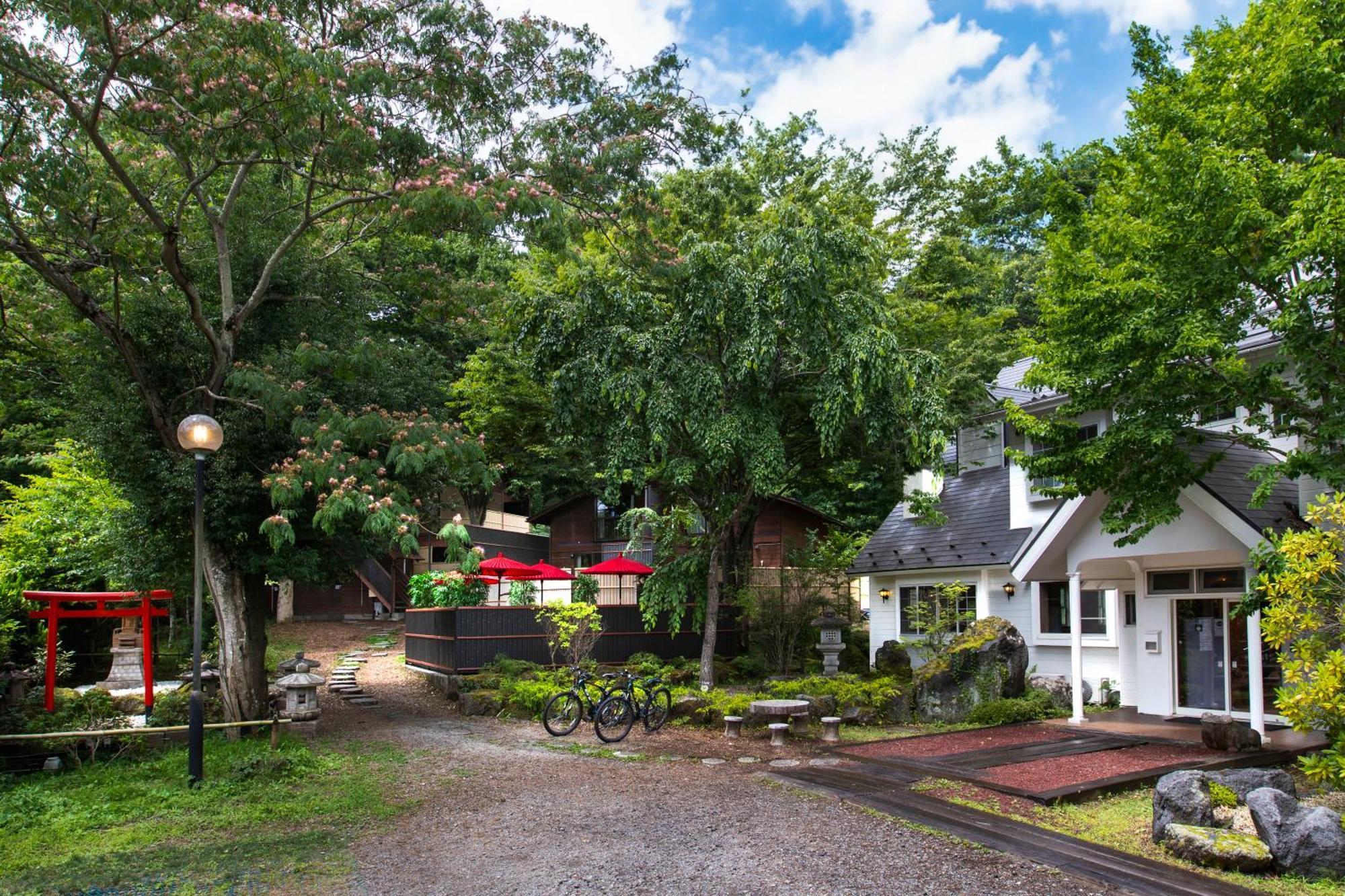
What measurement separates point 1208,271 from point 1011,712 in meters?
7.56

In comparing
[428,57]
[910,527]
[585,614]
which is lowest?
[585,614]

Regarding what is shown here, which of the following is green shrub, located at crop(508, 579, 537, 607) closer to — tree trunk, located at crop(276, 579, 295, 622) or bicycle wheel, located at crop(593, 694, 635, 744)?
bicycle wheel, located at crop(593, 694, 635, 744)

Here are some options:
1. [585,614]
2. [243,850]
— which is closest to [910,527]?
[585,614]

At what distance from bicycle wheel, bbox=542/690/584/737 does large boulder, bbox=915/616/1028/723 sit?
18.6 ft

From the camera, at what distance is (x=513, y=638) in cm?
1911

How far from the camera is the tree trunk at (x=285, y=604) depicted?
30938 mm

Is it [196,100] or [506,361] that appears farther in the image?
[506,361]

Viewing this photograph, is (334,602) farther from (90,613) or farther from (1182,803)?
(1182,803)

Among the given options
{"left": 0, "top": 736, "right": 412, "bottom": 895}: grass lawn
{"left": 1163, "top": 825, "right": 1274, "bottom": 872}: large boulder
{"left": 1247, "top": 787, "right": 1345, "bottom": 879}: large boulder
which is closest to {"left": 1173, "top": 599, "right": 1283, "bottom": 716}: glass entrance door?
{"left": 1247, "top": 787, "right": 1345, "bottom": 879}: large boulder

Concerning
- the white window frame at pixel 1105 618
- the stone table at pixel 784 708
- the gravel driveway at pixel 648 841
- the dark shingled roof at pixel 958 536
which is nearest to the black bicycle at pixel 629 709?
the gravel driveway at pixel 648 841

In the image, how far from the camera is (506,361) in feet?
82.6

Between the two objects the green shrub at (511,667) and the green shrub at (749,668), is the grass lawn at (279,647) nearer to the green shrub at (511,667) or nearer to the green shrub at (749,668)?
the green shrub at (511,667)

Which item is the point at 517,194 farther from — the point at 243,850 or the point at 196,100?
the point at 243,850

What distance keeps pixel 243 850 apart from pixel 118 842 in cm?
121
